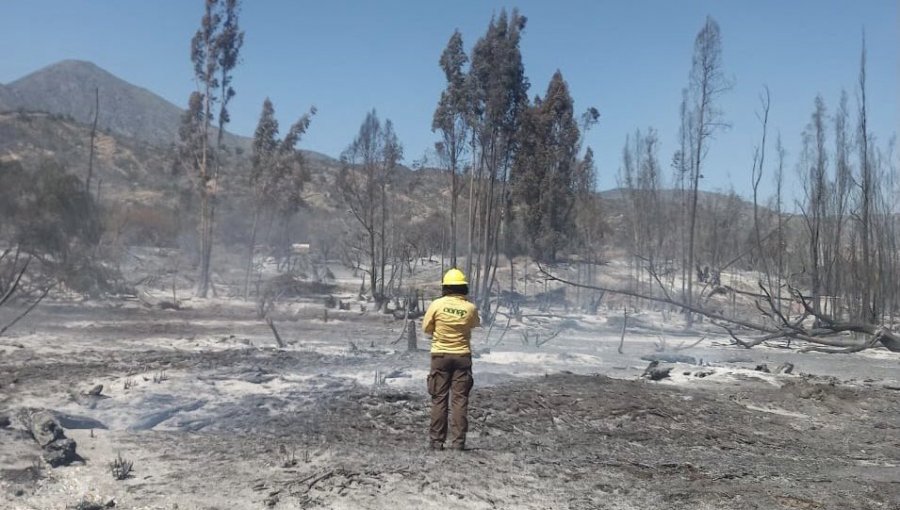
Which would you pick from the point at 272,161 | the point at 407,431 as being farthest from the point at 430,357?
the point at 272,161

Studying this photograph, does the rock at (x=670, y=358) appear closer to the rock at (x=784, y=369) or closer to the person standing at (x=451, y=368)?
the rock at (x=784, y=369)

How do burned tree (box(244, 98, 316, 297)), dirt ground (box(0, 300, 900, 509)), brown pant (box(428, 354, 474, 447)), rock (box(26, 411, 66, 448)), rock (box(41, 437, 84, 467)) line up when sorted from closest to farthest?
1. dirt ground (box(0, 300, 900, 509))
2. rock (box(41, 437, 84, 467))
3. rock (box(26, 411, 66, 448))
4. brown pant (box(428, 354, 474, 447))
5. burned tree (box(244, 98, 316, 297))

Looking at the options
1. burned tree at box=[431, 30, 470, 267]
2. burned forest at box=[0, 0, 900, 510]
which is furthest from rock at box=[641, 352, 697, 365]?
burned tree at box=[431, 30, 470, 267]

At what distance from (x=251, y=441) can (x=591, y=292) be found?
31.7 meters

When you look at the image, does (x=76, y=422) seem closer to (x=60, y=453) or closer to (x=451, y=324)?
(x=60, y=453)

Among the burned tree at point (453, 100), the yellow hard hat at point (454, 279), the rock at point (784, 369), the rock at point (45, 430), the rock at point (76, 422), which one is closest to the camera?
the rock at point (45, 430)

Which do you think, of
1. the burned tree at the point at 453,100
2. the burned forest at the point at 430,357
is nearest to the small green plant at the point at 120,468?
the burned forest at the point at 430,357

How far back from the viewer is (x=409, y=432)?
8.04 meters

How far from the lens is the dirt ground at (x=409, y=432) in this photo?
18.9 feet

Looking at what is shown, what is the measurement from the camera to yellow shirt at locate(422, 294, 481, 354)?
7.05 metres

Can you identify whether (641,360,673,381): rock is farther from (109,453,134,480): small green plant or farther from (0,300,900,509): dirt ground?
(109,453,134,480): small green plant

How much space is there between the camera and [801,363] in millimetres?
18219

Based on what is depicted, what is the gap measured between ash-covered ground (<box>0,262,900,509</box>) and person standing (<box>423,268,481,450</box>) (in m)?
0.30

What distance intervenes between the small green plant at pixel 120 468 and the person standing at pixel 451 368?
2.75 m
